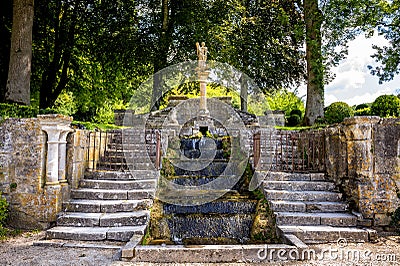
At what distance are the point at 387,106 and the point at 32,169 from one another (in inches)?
387

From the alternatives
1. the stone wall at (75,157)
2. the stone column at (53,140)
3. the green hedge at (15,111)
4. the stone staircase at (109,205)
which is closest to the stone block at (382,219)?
the stone staircase at (109,205)

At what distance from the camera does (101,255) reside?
5129mm

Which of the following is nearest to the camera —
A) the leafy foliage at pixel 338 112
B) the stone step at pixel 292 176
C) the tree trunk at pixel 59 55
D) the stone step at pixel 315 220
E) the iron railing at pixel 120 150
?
the stone step at pixel 315 220

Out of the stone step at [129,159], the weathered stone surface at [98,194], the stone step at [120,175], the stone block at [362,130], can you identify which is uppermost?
the stone block at [362,130]

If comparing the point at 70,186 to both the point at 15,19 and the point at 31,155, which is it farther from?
the point at 15,19

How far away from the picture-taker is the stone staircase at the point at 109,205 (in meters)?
5.84

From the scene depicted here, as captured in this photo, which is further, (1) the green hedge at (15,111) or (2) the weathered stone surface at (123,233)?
(1) the green hedge at (15,111)

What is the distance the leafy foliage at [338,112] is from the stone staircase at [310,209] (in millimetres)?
4635

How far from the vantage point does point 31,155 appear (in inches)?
258

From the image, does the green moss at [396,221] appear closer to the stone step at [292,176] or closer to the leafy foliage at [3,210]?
the stone step at [292,176]

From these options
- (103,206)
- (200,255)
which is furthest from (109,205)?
(200,255)

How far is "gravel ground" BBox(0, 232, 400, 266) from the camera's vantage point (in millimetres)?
4855

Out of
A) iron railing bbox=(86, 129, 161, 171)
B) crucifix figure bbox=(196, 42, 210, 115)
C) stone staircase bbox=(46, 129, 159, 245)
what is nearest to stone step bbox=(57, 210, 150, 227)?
stone staircase bbox=(46, 129, 159, 245)

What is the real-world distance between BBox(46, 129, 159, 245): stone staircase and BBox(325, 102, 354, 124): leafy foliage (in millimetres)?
7018
